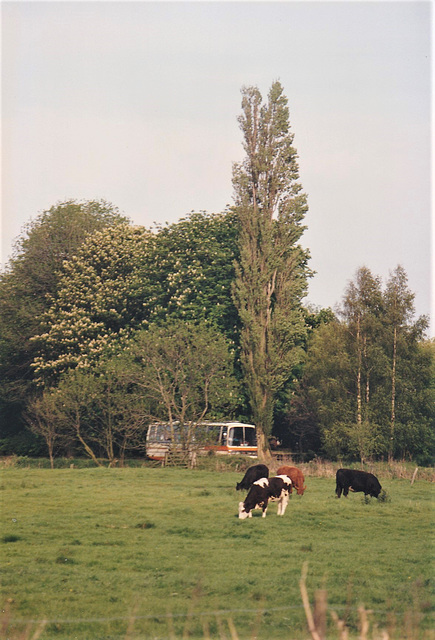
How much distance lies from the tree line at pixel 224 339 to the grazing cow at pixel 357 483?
12.3 meters

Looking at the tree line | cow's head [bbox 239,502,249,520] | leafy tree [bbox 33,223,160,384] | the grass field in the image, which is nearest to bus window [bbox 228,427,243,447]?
the tree line

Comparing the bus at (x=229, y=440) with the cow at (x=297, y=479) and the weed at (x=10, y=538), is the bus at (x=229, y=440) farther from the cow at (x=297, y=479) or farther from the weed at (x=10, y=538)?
the weed at (x=10, y=538)

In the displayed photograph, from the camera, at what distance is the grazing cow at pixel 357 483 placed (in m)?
23.4

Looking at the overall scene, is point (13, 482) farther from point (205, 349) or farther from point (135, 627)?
point (135, 627)

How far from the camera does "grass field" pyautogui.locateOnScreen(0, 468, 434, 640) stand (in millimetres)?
10266

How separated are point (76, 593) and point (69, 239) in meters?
39.6

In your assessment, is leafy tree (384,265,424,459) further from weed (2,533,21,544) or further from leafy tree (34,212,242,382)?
weed (2,533,21,544)

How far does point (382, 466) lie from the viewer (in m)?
34.8

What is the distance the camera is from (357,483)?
77.4 feet

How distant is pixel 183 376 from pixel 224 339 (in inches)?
157

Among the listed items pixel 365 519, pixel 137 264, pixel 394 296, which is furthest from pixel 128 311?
pixel 365 519

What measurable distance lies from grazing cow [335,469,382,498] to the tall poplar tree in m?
16.2

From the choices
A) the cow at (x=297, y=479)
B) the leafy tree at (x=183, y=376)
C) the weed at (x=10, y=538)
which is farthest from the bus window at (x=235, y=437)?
the weed at (x=10, y=538)

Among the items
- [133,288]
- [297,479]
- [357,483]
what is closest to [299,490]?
[297,479]
